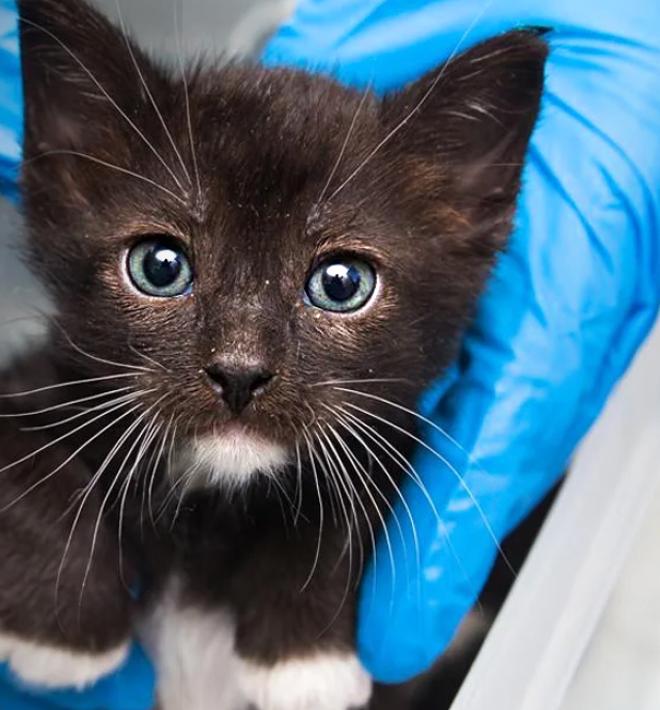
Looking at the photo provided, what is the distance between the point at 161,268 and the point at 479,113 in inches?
16.5

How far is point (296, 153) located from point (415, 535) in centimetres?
54

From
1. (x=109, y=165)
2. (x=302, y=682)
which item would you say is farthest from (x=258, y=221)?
(x=302, y=682)

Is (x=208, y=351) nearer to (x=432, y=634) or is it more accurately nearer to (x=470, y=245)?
(x=470, y=245)

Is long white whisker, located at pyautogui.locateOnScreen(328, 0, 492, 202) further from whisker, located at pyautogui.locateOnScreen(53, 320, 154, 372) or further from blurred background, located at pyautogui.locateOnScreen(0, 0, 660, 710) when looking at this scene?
blurred background, located at pyautogui.locateOnScreen(0, 0, 660, 710)

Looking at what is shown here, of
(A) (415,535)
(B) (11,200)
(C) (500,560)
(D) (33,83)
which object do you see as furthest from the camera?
(C) (500,560)

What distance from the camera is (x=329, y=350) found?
3.27ft

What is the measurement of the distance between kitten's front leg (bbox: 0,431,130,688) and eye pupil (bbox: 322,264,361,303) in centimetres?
42

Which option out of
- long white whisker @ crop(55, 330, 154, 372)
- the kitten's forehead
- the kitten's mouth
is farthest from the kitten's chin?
the kitten's forehead

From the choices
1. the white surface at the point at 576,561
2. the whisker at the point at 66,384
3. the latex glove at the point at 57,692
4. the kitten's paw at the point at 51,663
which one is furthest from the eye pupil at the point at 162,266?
the white surface at the point at 576,561

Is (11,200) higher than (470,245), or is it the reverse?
(470,245)

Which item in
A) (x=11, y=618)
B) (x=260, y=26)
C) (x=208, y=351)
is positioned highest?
(x=260, y=26)

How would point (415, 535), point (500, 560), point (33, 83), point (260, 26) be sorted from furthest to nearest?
point (260, 26)
point (500, 560)
point (415, 535)
point (33, 83)

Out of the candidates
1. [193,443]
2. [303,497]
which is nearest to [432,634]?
[303,497]

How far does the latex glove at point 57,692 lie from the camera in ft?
4.28
